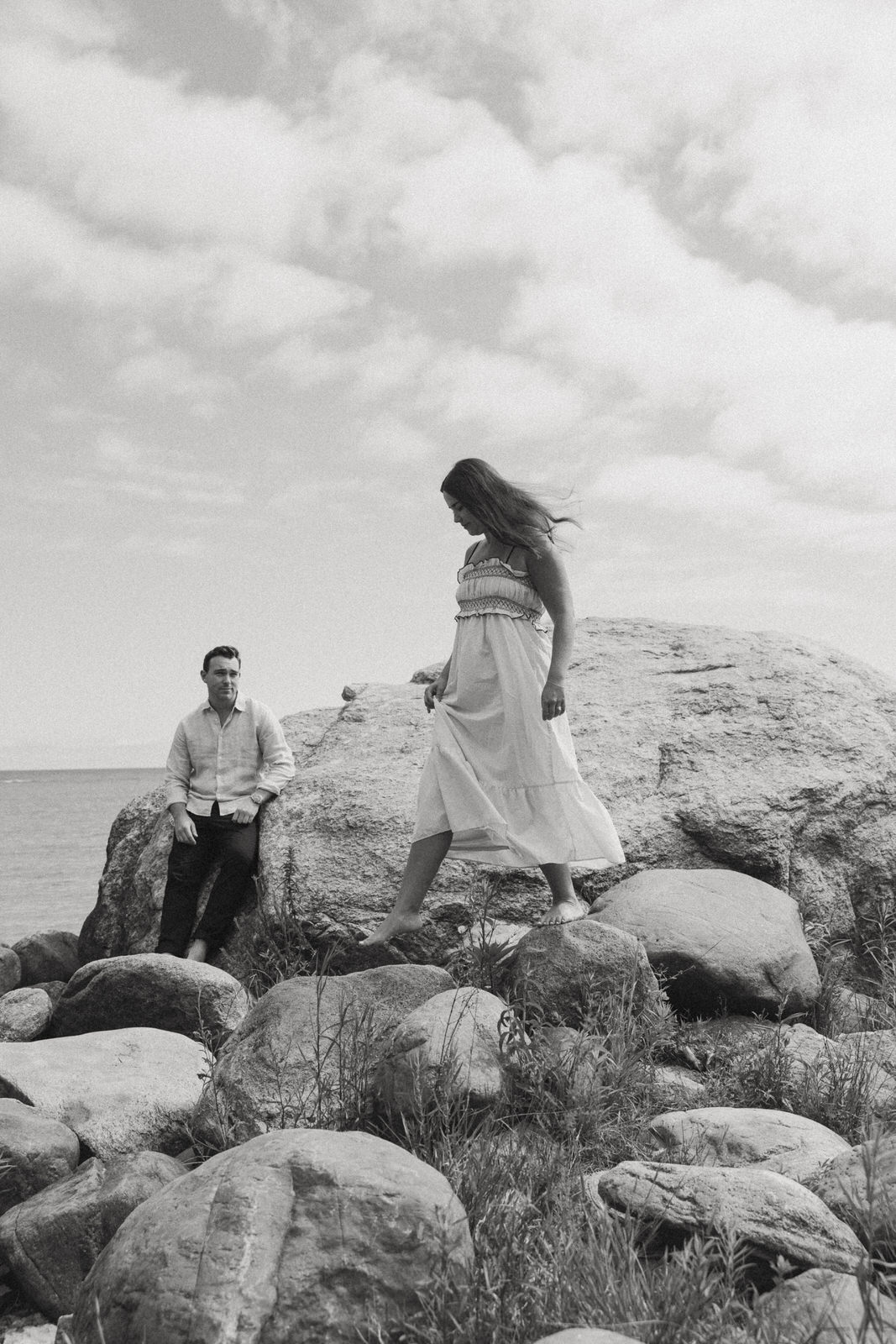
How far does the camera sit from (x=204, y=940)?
22.3ft

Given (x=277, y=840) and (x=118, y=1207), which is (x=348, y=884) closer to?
(x=277, y=840)

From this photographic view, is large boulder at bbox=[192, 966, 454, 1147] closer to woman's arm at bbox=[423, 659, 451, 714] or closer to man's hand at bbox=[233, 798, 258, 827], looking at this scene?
woman's arm at bbox=[423, 659, 451, 714]

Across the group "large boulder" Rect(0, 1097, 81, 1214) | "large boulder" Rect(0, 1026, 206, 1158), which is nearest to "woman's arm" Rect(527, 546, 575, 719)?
"large boulder" Rect(0, 1026, 206, 1158)

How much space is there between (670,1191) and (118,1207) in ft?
5.67

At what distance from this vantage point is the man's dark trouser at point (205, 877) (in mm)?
6867

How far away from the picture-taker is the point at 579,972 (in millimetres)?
4582

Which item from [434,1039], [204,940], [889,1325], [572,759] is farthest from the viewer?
[204,940]

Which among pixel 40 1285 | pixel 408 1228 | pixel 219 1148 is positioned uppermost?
pixel 408 1228

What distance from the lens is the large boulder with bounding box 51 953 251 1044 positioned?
18.1ft

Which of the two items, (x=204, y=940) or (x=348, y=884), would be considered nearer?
(x=348, y=884)

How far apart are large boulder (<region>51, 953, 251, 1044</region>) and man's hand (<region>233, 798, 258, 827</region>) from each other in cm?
143

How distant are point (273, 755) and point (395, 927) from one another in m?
2.26

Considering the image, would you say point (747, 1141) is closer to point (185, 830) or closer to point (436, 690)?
point (436, 690)

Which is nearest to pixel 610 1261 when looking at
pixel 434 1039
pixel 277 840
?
pixel 434 1039
